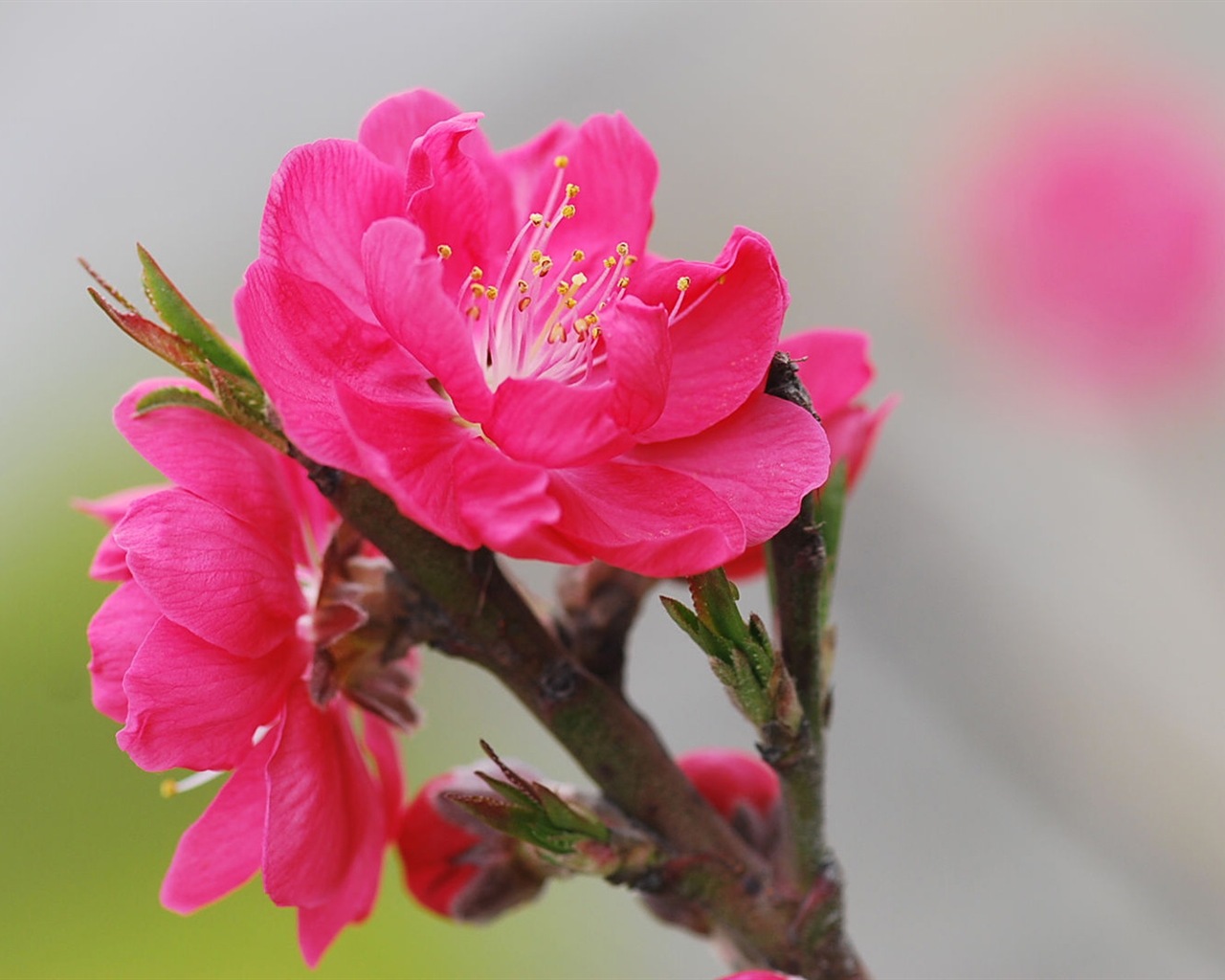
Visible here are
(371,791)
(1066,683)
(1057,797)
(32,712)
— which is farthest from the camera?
(1057,797)

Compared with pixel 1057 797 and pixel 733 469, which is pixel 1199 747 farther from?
pixel 733 469

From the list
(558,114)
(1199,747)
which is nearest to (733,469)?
(1199,747)

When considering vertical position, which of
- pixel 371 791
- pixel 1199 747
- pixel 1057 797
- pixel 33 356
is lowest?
pixel 1057 797

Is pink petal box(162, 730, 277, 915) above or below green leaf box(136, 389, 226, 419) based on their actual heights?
below

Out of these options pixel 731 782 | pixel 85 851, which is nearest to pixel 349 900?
pixel 731 782

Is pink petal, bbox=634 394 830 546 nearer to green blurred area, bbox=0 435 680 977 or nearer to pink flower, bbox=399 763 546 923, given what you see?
pink flower, bbox=399 763 546 923

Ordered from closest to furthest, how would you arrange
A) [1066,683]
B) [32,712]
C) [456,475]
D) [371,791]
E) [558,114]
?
[456,475]
[371,791]
[32,712]
[1066,683]
[558,114]

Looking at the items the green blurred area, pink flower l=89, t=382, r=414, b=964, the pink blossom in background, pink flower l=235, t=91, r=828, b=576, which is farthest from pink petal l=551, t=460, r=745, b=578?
the pink blossom in background
